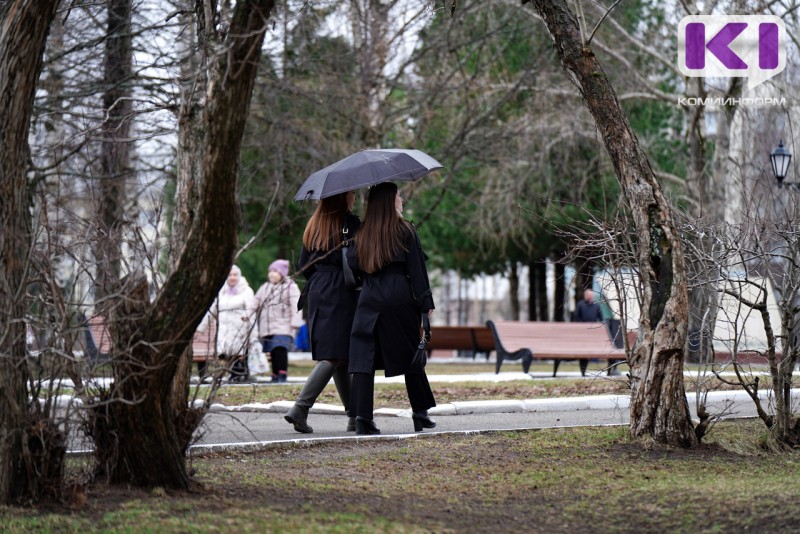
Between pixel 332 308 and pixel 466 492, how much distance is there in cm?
287

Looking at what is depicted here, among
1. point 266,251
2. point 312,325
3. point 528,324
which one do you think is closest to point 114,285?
point 312,325

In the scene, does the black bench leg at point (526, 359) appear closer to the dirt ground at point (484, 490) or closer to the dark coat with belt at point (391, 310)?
the dark coat with belt at point (391, 310)

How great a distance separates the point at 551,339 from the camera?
19.3 metres

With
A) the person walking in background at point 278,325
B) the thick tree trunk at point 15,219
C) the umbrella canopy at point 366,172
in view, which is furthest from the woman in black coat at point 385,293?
the person walking in background at point 278,325

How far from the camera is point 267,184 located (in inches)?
899

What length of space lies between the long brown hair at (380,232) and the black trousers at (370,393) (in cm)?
→ 82

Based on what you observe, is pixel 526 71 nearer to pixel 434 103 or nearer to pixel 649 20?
pixel 434 103

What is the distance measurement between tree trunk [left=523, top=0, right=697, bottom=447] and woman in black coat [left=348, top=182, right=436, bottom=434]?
166cm

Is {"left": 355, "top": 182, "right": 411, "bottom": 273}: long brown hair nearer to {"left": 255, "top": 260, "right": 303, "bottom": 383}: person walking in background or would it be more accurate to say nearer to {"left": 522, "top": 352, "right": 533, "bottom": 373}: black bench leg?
{"left": 255, "top": 260, "right": 303, "bottom": 383}: person walking in background

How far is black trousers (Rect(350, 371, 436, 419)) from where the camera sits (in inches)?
340

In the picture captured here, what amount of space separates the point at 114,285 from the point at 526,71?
1762 cm

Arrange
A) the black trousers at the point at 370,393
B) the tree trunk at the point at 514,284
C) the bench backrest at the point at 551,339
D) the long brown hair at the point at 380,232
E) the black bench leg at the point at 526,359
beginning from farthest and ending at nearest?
the tree trunk at the point at 514,284 → the bench backrest at the point at 551,339 → the black bench leg at the point at 526,359 → the black trousers at the point at 370,393 → the long brown hair at the point at 380,232

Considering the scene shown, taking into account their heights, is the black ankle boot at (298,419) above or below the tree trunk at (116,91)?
below

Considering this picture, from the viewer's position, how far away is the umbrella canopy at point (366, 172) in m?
8.58
